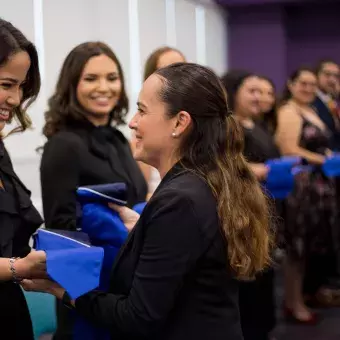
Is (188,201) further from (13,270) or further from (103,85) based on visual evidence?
(103,85)

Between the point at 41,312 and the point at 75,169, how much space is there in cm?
50

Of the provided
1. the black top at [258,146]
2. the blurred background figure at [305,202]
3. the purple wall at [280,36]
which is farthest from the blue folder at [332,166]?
the purple wall at [280,36]

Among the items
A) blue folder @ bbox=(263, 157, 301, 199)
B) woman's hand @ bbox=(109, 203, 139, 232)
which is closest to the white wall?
blue folder @ bbox=(263, 157, 301, 199)

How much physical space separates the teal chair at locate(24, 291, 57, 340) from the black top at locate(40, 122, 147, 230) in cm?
24

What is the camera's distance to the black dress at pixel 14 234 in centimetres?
168

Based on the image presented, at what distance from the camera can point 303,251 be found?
4.21 m

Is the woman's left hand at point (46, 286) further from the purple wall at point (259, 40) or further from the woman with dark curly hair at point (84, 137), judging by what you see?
the purple wall at point (259, 40)

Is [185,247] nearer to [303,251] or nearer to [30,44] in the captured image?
[30,44]

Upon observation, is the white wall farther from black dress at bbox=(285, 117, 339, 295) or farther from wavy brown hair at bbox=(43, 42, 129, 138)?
black dress at bbox=(285, 117, 339, 295)

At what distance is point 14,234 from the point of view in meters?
1.74

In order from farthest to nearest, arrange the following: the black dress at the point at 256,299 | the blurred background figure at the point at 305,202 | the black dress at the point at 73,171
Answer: the blurred background figure at the point at 305,202, the black dress at the point at 256,299, the black dress at the point at 73,171

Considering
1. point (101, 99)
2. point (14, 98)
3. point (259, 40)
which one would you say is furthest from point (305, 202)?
point (259, 40)

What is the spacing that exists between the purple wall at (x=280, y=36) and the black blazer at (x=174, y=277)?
258 inches

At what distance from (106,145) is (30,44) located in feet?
2.73
